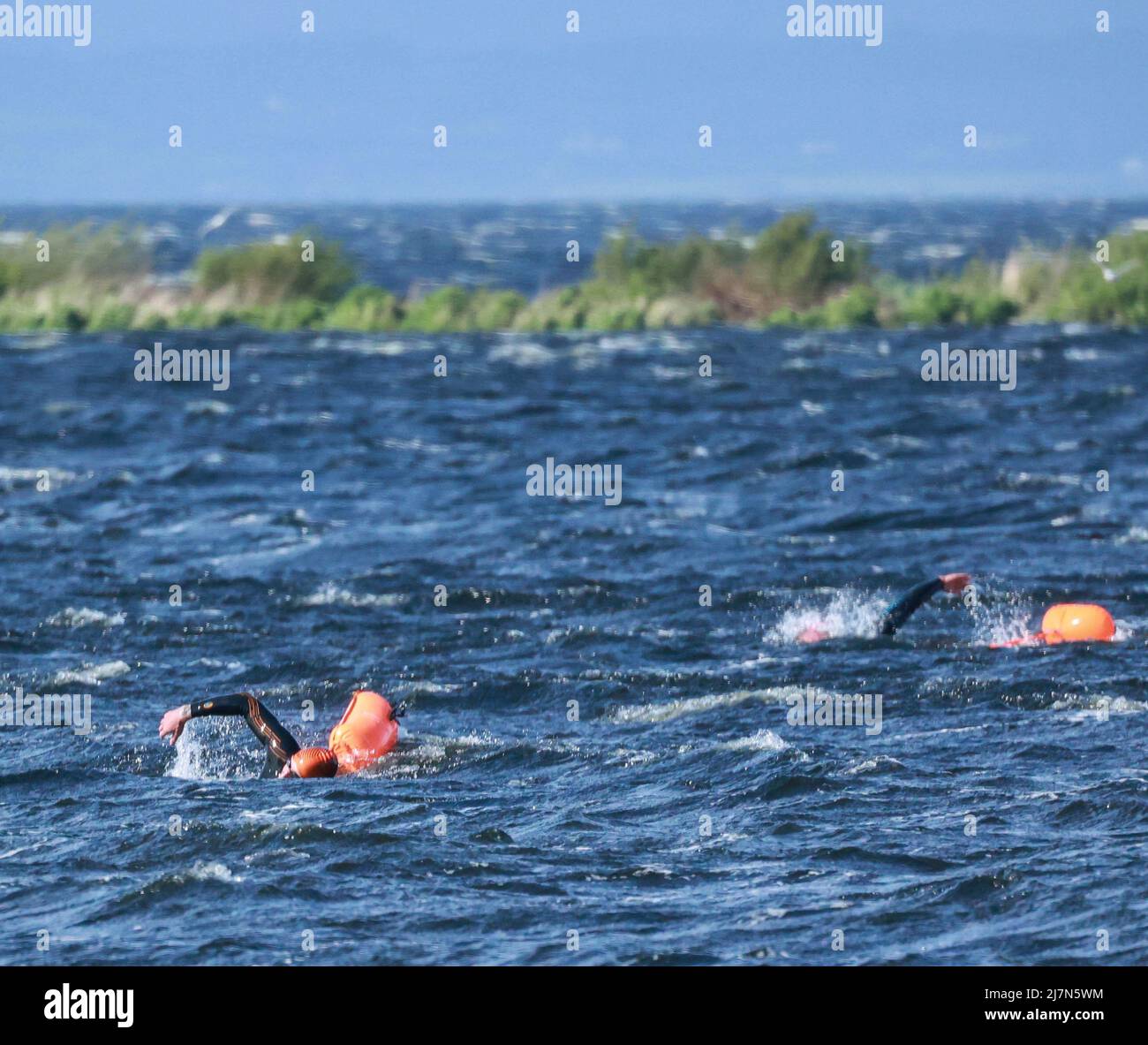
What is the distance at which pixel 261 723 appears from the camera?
75.1 ft

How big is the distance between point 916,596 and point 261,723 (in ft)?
31.7

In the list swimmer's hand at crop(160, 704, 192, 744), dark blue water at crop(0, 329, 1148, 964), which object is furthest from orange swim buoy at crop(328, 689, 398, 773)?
swimmer's hand at crop(160, 704, 192, 744)

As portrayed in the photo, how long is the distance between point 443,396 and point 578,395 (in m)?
3.72

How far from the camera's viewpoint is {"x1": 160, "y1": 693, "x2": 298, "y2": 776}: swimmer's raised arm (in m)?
22.2

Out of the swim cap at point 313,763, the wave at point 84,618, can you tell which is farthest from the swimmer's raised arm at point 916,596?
the wave at point 84,618

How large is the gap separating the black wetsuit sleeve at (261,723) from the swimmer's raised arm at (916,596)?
9013 millimetres

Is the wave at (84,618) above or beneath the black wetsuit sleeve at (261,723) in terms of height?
above

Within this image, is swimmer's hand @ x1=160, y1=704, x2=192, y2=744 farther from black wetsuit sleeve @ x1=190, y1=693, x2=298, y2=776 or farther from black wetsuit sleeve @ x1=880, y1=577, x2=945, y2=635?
black wetsuit sleeve @ x1=880, y1=577, x2=945, y2=635

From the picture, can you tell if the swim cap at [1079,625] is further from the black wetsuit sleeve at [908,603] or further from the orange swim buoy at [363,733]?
the orange swim buoy at [363,733]

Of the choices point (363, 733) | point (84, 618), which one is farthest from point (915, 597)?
point (84, 618)

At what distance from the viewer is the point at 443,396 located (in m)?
58.2

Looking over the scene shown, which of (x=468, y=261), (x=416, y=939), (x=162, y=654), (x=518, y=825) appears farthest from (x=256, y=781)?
(x=468, y=261)

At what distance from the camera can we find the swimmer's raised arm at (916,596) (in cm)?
2852
